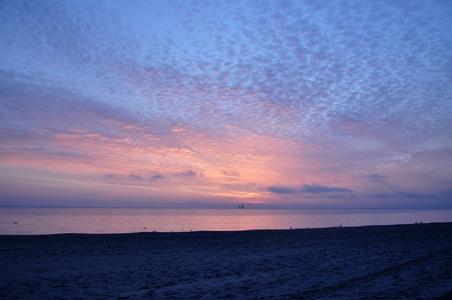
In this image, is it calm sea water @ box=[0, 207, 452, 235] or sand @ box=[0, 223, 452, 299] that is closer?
sand @ box=[0, 223, 452, 299]

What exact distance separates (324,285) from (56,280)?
9.92m

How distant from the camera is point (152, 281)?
10914 millimetres

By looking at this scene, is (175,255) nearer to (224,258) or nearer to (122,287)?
(224,258)

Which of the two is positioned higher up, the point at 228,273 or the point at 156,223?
the point at 228,273

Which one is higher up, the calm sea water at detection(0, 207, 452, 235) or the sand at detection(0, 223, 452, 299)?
the sand at detection(0, 223, 452, 299)

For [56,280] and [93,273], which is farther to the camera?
[93,273]

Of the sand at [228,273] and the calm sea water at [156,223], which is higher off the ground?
the sand at [228,273]

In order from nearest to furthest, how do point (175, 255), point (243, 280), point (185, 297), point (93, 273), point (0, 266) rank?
1. point (185, 297)
2. point (243, 280)
3. point (93, 273)
4. point (0, 266)
5. point (175, 255)

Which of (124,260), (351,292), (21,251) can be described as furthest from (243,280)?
(21,251)

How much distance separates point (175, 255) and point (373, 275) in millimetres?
10552

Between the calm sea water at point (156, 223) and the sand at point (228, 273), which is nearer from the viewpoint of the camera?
the sand at point (228, 273)

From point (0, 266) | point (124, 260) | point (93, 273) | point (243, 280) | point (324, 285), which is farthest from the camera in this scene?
point (124, 260)

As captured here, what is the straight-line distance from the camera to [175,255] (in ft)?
55.9

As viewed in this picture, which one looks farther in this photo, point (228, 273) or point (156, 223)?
point (156, 223)
